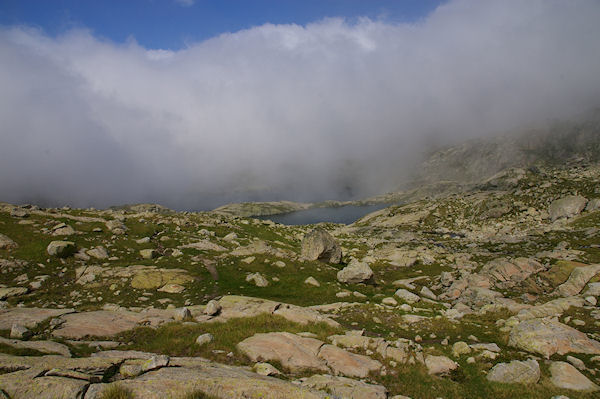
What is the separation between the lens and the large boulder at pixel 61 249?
4175 cm

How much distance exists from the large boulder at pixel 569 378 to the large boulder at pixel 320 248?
45.9 m

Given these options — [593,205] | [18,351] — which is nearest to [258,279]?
[18,351]

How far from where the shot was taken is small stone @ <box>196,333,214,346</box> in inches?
665

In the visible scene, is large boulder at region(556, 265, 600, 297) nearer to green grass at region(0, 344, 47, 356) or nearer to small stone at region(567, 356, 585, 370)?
small stone at region(567, 356, 585, 370)

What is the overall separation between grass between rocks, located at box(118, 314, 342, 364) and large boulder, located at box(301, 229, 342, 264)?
1487 inches

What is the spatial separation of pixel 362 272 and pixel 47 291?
45.0m

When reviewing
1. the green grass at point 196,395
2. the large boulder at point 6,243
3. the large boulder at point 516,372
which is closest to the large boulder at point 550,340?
the large boulder at point 516,372

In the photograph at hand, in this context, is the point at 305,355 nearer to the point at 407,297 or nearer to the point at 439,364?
the point at 439,364

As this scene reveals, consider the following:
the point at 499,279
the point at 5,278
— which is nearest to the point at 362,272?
the point at 499,279

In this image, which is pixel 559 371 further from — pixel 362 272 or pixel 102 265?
pixel 102 265

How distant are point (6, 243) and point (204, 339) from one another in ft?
151

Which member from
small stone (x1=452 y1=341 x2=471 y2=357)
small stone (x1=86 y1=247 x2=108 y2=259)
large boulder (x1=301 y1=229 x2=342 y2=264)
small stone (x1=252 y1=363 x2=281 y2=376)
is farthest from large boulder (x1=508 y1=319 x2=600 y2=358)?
small stone (x1=86 y1=247 x2=108 y2=259)

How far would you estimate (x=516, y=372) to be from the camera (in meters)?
15.1

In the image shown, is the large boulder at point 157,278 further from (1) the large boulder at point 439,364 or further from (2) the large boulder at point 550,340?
(2) the large boulder at point 550,340
